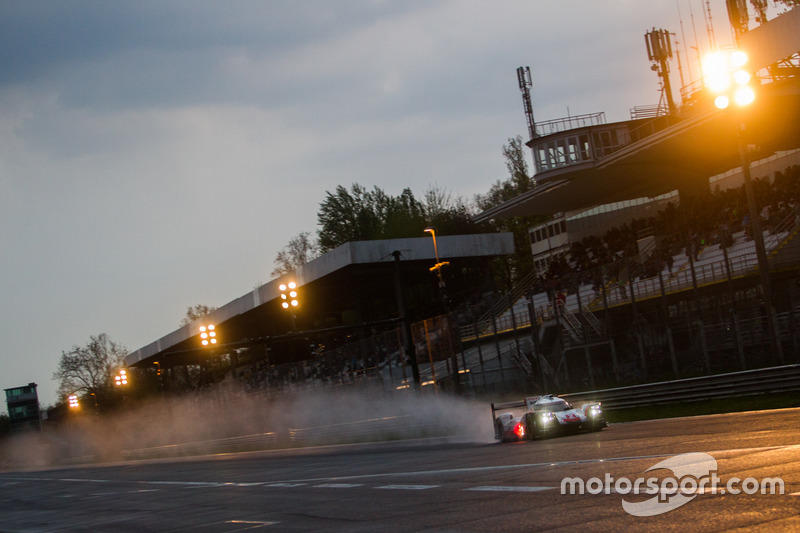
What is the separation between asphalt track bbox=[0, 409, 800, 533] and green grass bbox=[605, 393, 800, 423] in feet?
13.9

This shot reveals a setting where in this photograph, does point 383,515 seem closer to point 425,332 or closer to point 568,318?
point 568,318

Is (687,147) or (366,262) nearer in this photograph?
(687,147)

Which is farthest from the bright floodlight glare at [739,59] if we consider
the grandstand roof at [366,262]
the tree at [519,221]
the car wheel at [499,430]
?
the tree at [519,221]

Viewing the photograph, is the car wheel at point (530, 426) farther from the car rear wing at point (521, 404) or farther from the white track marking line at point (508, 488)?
the white track marking line at point (508, 488)

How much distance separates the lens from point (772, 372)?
21547 millimetres

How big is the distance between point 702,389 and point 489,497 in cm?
1602

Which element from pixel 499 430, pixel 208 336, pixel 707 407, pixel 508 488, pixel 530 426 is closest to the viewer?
pixel 508 488

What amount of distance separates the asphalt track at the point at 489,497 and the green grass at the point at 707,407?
424 centimetres

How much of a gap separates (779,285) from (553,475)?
17.8m

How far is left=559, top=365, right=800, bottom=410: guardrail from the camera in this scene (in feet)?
69.9

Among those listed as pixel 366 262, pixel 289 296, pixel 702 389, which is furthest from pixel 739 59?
pixel 366 262

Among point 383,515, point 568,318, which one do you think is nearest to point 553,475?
point 383,515

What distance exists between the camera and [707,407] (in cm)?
2216

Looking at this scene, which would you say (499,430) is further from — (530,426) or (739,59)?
(739,59)
